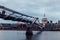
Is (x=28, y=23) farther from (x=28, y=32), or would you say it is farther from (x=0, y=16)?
(x=0, y=16)

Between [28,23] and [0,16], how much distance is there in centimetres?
5417

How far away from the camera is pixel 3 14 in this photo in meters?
56.0

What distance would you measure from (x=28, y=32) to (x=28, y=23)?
20.1 feet

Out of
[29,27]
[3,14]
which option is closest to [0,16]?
[3,14]

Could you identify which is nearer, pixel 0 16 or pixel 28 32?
pixel 0 16

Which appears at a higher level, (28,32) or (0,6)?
(0,6)

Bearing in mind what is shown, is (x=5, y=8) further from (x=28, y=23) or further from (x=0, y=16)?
(x=28, y=23)

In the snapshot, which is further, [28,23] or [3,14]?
[28,23]

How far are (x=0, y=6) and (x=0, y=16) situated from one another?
3.43 meters

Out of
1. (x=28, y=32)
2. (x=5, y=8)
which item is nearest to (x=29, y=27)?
(x=28, y=32)

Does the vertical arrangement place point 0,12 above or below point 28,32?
above

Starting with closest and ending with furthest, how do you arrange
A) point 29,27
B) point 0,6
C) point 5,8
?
point 0,6, point 5,8, point 29,27

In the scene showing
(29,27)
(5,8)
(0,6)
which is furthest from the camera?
(29,27)

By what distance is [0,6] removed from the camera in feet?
174
